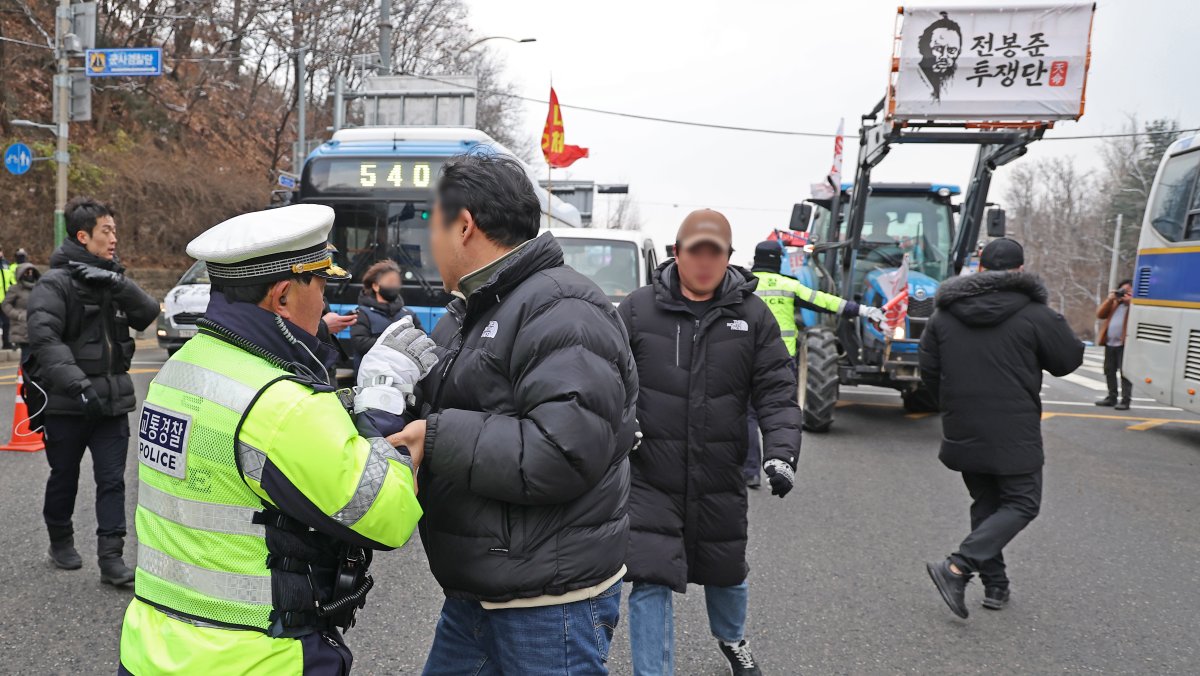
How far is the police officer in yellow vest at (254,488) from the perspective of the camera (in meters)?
1.55

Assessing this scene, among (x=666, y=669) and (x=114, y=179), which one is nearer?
(x=666, y=669)

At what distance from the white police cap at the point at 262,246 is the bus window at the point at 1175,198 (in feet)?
32.0

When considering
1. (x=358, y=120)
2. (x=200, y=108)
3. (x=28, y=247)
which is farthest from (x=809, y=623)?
(x=358, y=120)

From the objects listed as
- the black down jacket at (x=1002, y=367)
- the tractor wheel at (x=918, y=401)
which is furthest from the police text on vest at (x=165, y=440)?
the tractor wheel at (x=918, y=401)

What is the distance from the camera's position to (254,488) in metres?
1.56

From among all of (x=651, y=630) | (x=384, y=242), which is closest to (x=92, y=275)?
(x=651, y=630)

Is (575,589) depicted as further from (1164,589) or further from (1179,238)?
(1179,238)

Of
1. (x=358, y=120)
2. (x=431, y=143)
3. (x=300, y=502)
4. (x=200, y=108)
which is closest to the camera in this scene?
(x=300, y=502)

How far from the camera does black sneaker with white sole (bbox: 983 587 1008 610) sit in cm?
436

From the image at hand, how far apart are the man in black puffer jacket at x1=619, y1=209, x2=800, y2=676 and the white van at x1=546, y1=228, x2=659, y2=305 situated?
572cm

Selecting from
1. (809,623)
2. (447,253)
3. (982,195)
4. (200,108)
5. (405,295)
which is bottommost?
(809,623)

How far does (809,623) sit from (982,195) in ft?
24.4

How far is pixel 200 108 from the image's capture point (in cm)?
2709

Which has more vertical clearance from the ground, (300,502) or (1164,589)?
(300,502)
